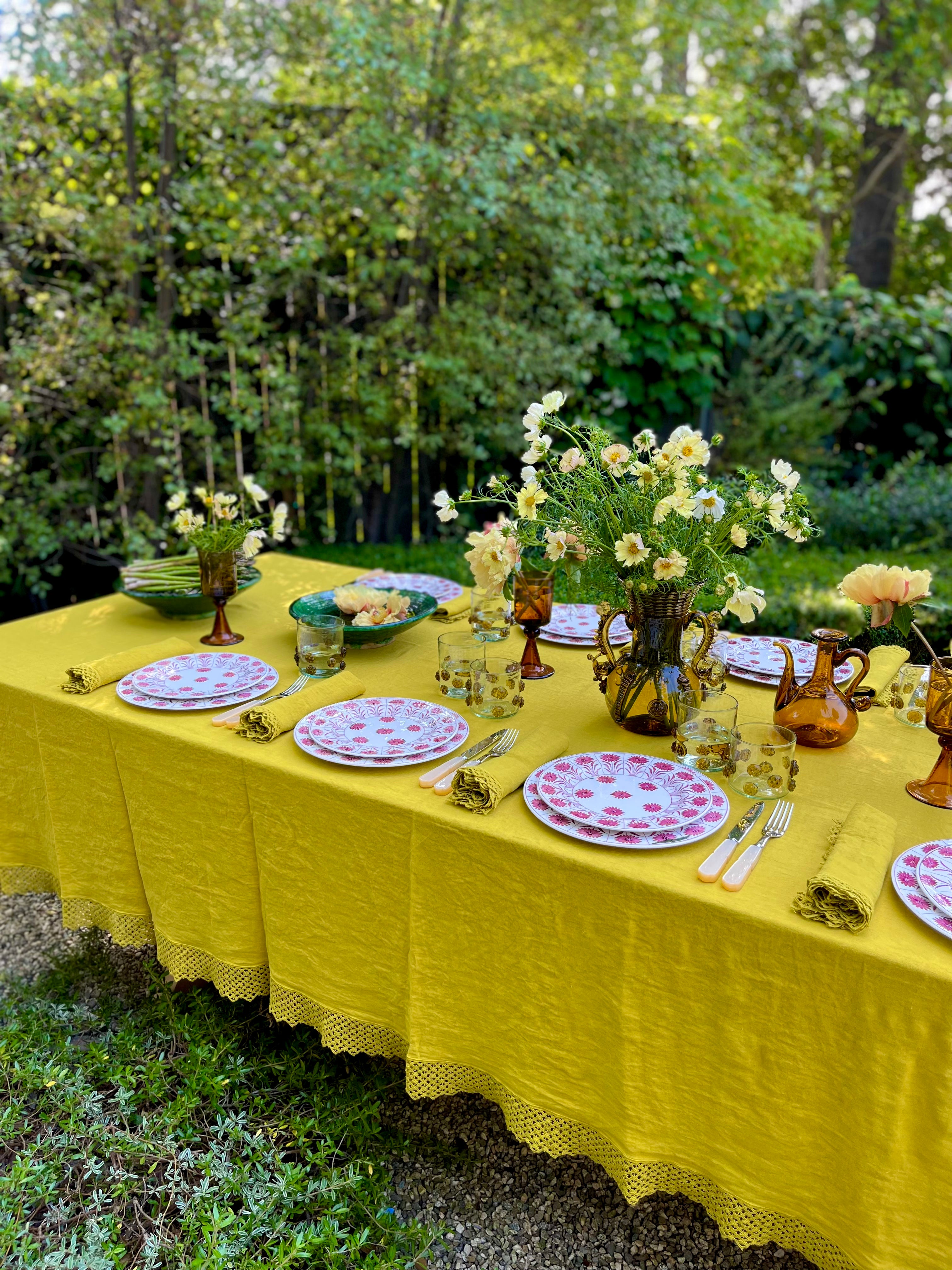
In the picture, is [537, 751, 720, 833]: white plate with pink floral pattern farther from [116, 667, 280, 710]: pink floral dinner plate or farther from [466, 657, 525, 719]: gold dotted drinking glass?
[116, 667, 280, 710]: pink floral dinner plate

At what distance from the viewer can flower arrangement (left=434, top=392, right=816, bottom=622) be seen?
151 cm

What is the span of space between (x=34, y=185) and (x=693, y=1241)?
4.59 meters

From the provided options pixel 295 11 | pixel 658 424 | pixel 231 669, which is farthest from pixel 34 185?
pixel 658 424

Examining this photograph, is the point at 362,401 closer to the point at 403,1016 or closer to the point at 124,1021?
the point at 124,1021

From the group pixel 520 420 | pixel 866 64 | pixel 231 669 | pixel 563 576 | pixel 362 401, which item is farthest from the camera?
pixel 866 64

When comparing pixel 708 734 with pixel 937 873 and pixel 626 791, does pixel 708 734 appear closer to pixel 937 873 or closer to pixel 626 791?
pixel 626 791

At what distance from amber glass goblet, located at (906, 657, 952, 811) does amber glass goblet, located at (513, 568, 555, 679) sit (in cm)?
74

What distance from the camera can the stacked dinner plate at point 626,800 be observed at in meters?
1.34

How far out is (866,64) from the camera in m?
8.63

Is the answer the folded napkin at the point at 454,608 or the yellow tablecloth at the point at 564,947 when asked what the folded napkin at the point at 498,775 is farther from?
the folded napkin at the point at 454,608

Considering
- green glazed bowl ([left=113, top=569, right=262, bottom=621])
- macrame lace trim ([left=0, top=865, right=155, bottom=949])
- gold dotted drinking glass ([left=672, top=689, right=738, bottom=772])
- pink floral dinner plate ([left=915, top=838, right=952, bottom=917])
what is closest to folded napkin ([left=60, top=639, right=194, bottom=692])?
green glazed bowl ([left=113, top=569, right=262, bottom=621])

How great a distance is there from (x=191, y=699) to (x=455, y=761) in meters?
0.58

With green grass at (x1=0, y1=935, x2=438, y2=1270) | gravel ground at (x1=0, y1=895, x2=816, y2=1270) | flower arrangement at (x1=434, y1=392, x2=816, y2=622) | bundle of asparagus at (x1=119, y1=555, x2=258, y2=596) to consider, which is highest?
flower arrangement at (x1=434, y1=392, x2=816, y2=622)

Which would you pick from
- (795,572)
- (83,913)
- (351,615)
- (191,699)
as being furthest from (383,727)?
(795,572)
